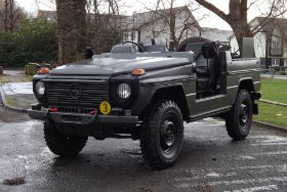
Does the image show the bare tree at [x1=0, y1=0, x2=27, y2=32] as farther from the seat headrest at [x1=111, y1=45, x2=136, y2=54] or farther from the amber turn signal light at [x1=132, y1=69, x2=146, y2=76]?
the amber turn signal light at [x1=132, y1=69, x2=146, y2=76]

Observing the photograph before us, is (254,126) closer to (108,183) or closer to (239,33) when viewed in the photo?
(108,183)

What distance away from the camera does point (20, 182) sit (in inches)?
213

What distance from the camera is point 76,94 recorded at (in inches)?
225

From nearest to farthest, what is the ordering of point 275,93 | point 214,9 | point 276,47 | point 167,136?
point 167,136 → point 275,93 → point 214,9 → point 276,47

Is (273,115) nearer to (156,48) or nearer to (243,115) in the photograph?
(243,115)

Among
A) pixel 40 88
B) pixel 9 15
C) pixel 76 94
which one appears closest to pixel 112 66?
pixel 76 94

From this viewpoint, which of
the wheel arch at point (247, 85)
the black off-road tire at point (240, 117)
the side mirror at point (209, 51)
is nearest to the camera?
the side mirror at point (209, 51)

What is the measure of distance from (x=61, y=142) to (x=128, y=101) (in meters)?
1.66

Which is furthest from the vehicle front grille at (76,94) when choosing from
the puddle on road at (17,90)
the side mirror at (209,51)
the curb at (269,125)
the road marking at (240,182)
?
the puddle on road at (17,90)

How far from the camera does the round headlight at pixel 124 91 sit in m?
5.40

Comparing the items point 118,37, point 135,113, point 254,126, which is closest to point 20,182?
point 135,113

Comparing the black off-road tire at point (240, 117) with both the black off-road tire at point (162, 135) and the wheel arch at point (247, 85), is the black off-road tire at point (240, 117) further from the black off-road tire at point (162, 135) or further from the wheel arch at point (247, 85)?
the black off-road tire at point (162, 135)

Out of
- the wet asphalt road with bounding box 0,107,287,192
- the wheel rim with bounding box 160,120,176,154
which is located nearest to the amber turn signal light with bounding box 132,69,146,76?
the wheel rim with bounding box 160,120,176,154

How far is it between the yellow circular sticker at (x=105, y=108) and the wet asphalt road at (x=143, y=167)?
849 mm
